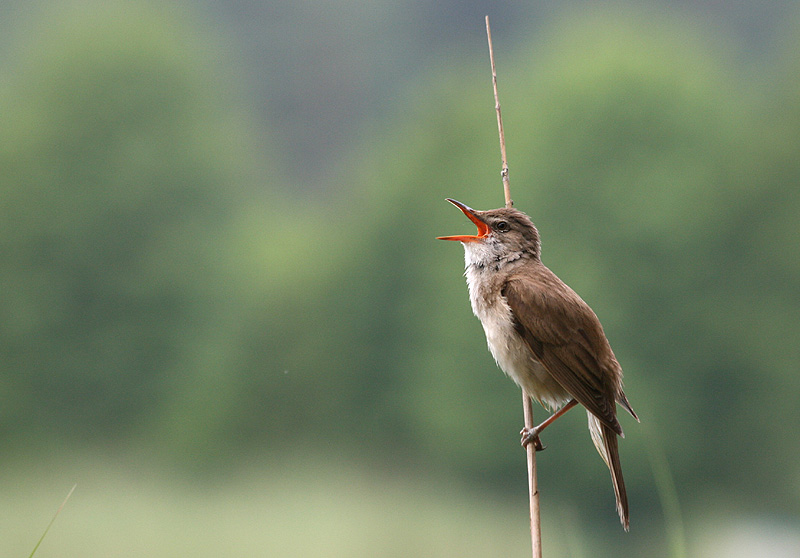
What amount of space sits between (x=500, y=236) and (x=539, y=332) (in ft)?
2.37

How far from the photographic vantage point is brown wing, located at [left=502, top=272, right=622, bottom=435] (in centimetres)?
389

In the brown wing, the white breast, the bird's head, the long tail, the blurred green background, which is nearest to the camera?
the long tail

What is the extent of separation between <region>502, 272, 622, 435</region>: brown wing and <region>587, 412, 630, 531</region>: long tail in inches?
3.0

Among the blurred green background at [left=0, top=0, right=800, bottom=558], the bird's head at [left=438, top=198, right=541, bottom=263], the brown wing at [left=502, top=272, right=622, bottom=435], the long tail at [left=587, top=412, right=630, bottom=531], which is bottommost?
the long tail at [left=587, top=412, right=630, bottom=531]

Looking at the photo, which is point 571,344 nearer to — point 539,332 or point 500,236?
point 539,332

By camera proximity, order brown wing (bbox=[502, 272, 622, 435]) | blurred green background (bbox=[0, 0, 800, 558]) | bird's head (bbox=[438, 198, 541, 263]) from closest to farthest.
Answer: brown wing (bbox=[502, 272, 622, 435]) → bird's head (bbox=[438, 198, 541, 263]) → blurred green background (bbox=[0, 0, 800, 558])

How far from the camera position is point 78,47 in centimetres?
3200

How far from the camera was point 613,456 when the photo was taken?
12.4ft

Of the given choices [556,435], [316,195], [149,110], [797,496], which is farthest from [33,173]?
[316,195]

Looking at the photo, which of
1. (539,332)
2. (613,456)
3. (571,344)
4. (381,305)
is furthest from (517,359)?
(381,305)

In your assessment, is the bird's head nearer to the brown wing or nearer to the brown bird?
the brown bird

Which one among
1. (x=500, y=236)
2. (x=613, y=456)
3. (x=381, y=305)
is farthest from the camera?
(x=381, y=305)

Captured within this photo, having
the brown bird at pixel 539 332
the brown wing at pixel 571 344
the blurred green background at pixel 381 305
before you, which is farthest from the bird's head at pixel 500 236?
the blurred green background at pixel 381 305

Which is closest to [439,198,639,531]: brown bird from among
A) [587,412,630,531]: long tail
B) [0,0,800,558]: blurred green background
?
[587,412,630,531]: long tail
